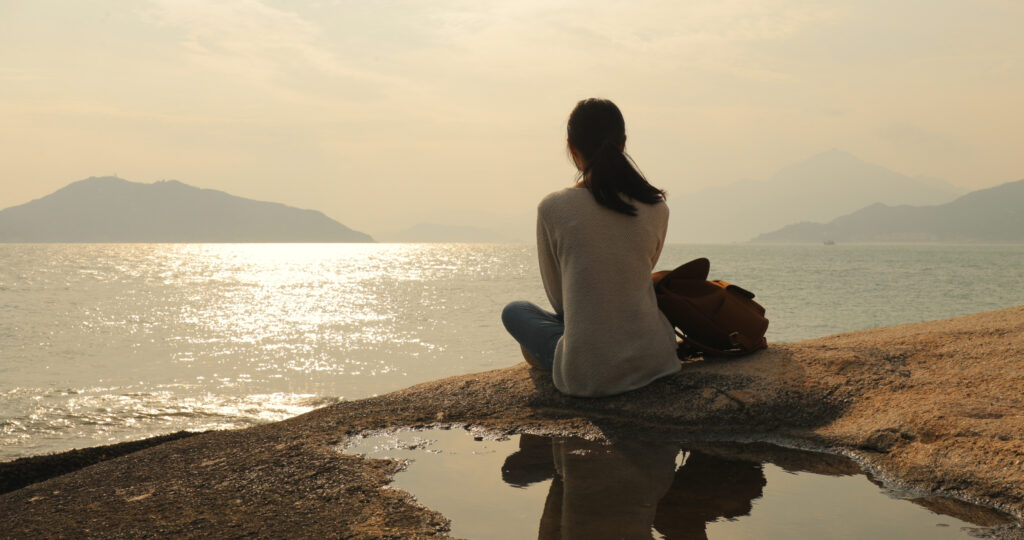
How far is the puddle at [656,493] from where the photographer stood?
2637mm

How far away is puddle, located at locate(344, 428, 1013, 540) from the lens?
2.64 metres

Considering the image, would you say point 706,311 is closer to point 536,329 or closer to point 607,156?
point 536,329

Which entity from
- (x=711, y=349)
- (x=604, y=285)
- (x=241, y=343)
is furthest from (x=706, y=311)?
(x=241, y=343)

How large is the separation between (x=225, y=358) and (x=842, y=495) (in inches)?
633

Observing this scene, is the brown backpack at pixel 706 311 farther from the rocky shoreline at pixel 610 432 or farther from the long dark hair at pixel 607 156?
the long dark hair at pixel 607 156

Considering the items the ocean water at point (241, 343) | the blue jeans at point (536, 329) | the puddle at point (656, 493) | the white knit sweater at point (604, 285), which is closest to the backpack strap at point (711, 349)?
the white knit sweater at point (604, 285)

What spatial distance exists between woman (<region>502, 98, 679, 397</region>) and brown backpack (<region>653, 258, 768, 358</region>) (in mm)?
288

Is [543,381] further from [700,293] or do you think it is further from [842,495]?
[842,495]

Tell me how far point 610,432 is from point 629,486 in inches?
34.7

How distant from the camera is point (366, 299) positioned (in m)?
37.4

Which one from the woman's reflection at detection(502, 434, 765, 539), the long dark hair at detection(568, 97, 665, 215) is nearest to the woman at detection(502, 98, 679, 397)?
the long dark hair at detection(568, 97, 665, 215)

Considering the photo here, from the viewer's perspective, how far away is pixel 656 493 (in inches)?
118

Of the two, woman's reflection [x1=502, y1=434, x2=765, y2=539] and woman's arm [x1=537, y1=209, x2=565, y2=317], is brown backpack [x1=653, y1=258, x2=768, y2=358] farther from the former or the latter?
woman's reflection [x1=502, y1=434, x2=765, y2=539]

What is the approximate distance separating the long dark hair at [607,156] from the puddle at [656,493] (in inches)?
54.8
